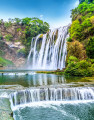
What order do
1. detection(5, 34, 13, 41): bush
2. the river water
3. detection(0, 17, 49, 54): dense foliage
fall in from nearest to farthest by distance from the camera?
the river water, detection(0, 17, 49, 54): dense foliage, detection(5, 34, 13, 41): bush

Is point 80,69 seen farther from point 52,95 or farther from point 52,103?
point 52,103

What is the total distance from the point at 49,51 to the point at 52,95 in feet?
78.1

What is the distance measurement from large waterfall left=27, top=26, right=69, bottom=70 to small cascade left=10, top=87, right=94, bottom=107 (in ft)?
57.0

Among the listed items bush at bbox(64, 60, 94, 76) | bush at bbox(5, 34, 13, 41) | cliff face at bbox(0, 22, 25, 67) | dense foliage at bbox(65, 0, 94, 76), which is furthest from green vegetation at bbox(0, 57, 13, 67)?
bush at bbox(64, 60, 94, 76)

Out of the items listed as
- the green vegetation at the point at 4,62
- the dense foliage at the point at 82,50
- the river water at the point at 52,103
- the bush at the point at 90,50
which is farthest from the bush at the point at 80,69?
the green vegetation at the point at 4,62

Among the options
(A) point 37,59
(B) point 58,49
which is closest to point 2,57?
(A) point 37,59

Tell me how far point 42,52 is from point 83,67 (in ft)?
64.4

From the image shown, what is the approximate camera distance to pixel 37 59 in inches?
1389

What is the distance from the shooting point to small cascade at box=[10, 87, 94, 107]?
8038 mm

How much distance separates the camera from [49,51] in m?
31.9

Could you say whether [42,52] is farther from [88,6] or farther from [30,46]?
[88,6]

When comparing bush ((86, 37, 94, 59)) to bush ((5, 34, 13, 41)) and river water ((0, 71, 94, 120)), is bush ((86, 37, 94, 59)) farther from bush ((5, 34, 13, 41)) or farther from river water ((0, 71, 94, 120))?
bush ((5, 34, 13, 41))

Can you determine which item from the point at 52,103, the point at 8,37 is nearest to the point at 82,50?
the point at 52,103

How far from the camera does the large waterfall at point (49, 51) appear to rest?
28.3 metres
